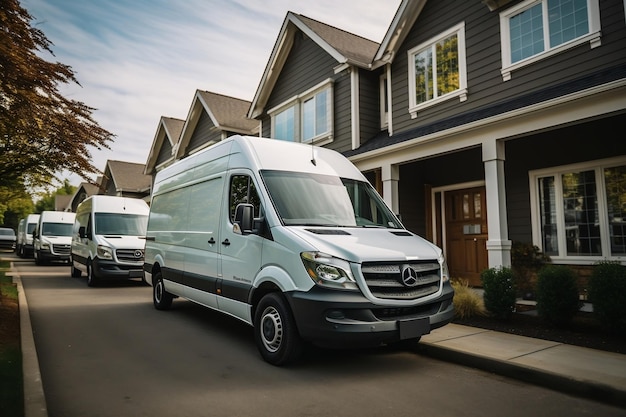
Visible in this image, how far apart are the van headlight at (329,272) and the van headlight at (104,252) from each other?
9.52 metres

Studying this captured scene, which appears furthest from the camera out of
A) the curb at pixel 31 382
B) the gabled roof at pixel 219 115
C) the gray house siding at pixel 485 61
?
the gabled roof at pixel 219 115

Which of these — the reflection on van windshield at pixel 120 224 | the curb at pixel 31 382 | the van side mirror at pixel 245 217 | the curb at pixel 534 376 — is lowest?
the curb at pixel 534 376

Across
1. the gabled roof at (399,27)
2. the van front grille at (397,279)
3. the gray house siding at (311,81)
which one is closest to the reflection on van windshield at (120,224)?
the gray house siding at (311,81)

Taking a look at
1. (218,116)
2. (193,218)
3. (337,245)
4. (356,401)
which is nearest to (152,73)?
(193,218)

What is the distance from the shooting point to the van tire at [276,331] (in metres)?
4.75

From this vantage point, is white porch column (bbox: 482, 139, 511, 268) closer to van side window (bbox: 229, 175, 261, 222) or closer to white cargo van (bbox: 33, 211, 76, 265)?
van side window (bbox: 229, 175, 261, 222)

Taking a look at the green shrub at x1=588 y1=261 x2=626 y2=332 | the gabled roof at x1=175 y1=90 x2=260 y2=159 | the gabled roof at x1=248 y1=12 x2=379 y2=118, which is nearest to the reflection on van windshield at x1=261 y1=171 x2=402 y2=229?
the green shrub at x1=588 y1=261 x2=626 y2=332

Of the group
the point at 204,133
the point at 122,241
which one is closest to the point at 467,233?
the point at 122,241

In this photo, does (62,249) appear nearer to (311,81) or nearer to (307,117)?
(307,117)

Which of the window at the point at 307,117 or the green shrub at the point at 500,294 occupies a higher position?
the window at the point at 307,117

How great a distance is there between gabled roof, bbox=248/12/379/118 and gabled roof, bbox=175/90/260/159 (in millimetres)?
2323

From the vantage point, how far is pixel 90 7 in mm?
9484

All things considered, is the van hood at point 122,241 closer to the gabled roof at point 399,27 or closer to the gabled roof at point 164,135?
the gabled roof at point 399,27

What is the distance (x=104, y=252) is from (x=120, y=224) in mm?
1585
